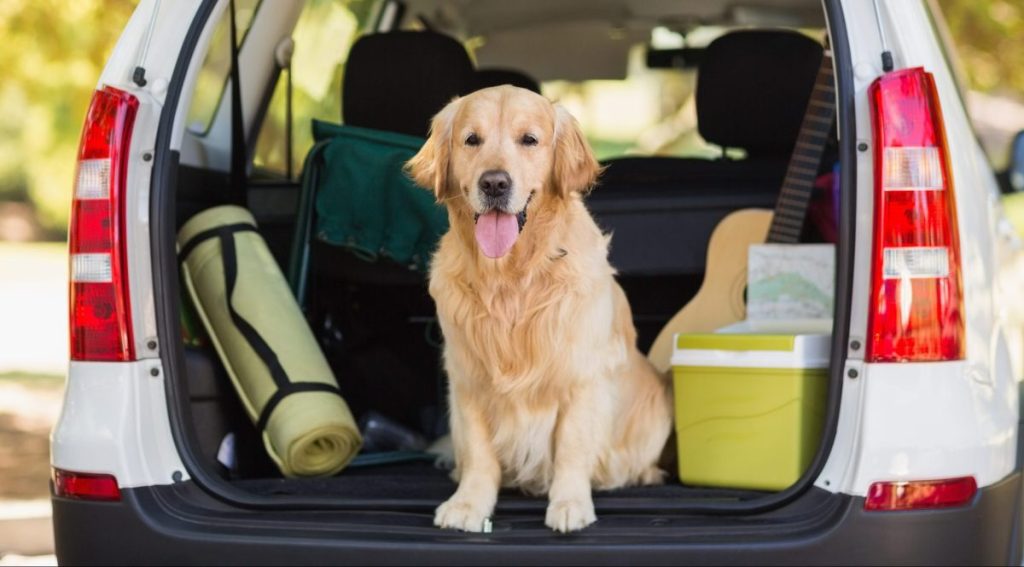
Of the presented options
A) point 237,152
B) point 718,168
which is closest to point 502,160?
point 237,152

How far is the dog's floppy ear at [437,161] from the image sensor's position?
3.16 meters

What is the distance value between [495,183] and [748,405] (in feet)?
2.61

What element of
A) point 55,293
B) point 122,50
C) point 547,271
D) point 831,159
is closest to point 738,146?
point 831,159

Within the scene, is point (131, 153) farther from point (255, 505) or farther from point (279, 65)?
point (279, 65)

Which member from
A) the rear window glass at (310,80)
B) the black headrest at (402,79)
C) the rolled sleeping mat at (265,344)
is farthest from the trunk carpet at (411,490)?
the rear window glass at (310,80)

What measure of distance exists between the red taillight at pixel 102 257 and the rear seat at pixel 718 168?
1.62m

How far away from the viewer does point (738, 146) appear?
14.2ft

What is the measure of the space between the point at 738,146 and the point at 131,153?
7.20 feet

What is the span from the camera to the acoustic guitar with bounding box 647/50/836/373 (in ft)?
12.5

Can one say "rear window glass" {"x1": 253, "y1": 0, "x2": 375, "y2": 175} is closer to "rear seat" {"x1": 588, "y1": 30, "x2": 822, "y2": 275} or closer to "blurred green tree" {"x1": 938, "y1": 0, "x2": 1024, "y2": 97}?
"rear seat" {"x1": 588, "y1": 30, "x2": 822, "y2": 275}

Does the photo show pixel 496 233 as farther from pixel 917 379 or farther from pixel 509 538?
pixel 917 379

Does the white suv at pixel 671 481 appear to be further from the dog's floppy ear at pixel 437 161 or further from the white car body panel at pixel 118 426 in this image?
the dog's floppy ear at pixel 437 161

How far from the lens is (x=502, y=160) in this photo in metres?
3.00

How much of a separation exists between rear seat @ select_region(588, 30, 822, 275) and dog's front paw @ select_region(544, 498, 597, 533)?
135cm
